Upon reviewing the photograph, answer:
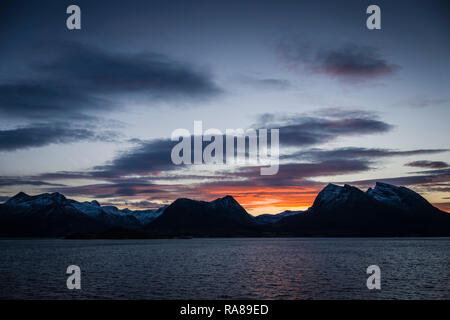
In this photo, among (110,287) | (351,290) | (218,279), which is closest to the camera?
(351,290)

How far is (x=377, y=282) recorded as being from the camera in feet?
225
